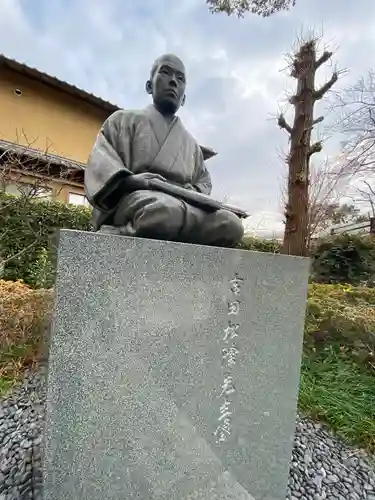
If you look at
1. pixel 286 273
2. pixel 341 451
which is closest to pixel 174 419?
pixel 286 273

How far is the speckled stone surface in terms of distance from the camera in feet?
4.01

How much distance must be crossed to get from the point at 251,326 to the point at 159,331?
0.46 metres

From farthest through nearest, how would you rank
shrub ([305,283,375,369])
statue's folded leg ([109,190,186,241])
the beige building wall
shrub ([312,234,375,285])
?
the beige building wall < shrub ([312,234,375,285]) < shrub ([305,283,375,369]) < statue's folded leg ([109,190,186,241])

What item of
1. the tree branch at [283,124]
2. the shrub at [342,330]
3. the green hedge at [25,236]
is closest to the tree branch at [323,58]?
the tree branch at [283,124]

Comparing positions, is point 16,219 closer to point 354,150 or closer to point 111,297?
point 111,297

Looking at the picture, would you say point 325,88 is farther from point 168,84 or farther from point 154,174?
point 154,174

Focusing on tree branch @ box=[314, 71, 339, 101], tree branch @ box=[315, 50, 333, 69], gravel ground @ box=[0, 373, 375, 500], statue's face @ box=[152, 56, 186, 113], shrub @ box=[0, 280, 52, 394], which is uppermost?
tree branch @ box=[315, 50, 333, 69]

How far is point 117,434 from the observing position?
4.25ft

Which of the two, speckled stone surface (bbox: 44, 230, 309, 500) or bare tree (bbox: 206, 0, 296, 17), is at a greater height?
bare tree (bbox: 206, 0, 296, 17)

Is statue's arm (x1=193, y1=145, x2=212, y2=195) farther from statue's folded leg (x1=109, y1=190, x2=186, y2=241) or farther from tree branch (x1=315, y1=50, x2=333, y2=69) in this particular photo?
tree branch (x1=315, y1=50, x2=333, y2=69)

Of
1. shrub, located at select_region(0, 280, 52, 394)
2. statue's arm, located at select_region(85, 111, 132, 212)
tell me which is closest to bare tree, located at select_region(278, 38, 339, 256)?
shrub, located at select_region(0, 280, 52, 394)

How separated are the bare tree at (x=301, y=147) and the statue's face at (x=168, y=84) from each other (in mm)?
4338

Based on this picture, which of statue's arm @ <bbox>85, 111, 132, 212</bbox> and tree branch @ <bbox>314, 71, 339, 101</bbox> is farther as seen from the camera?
tree branch @ <bbox>314, 71, 339, 101</bbox>

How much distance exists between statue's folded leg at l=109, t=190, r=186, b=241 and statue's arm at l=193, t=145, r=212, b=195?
0.42 meters
